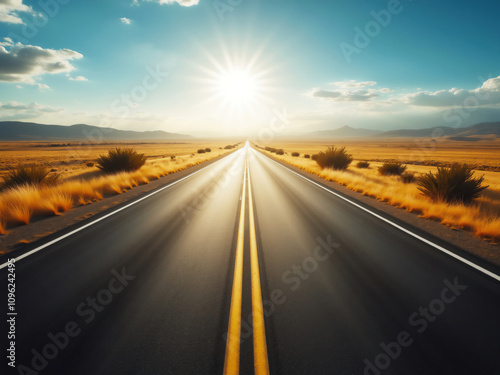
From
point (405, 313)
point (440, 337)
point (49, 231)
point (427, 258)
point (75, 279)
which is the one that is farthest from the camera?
point (49, 231)

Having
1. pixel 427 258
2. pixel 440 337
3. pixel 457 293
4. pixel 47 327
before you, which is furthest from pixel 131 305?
pixel 427 258

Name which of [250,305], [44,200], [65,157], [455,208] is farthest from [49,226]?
[65,157]

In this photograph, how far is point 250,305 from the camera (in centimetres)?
346

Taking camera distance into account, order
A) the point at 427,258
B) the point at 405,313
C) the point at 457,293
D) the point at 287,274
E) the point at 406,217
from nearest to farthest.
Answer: the point at 405,313 < the point at 457,293 < the point at 287,274 < the point at 427,258 < the point at 406,217

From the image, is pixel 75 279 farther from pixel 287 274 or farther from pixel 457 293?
pixel 457 293

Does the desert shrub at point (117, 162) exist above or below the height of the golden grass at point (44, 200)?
above

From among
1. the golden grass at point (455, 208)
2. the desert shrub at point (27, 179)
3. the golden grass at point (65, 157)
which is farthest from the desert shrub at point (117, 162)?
the golden grass at point (455, 208)

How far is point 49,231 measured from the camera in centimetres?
641

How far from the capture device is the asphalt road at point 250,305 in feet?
8.45

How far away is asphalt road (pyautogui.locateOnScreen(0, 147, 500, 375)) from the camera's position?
101 inches

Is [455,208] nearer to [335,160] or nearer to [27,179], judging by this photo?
[335,160]

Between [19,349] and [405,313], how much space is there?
16.2ft

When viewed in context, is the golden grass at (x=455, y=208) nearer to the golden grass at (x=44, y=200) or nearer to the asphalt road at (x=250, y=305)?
the asphalt road at (x=250, y=305)

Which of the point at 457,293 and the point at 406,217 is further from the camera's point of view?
the point at 406,217
